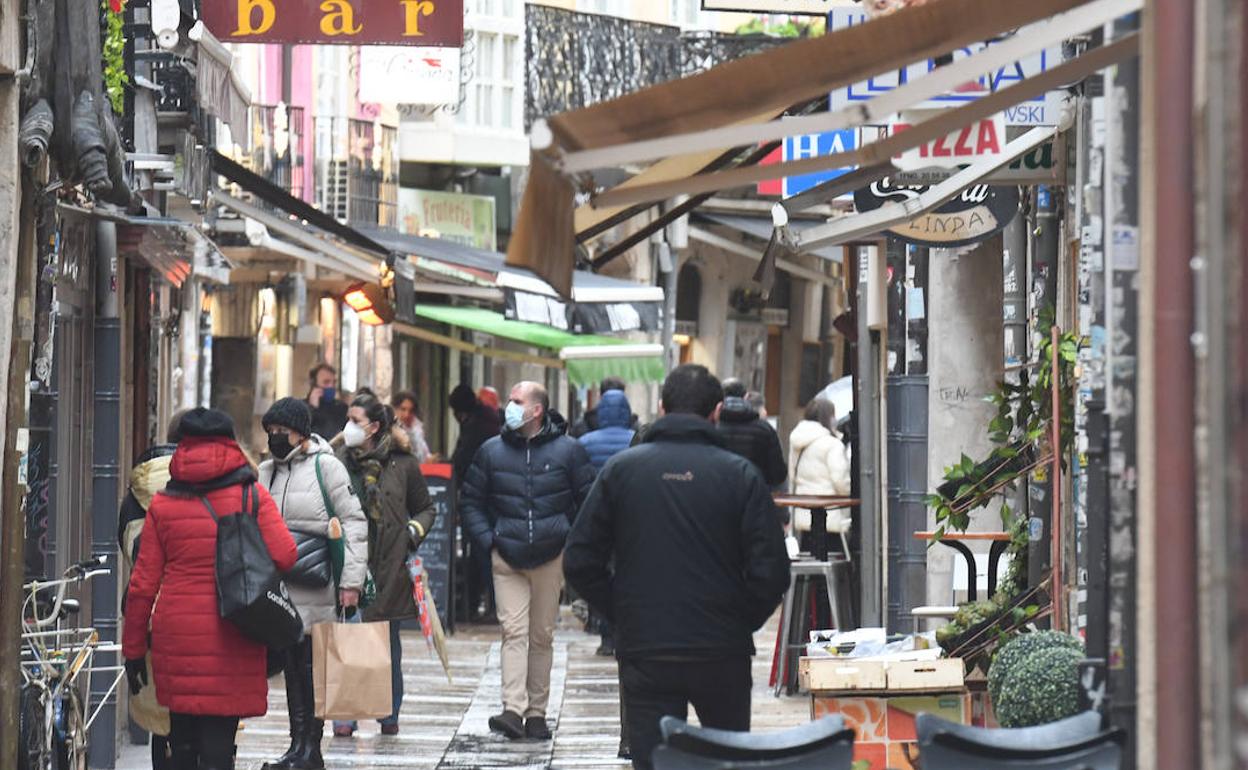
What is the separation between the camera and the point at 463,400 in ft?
74.2

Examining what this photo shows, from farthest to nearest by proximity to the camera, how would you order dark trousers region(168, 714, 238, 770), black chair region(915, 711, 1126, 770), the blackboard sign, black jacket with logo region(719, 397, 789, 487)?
1. the blackboard sign
2. black jacket with logo region(719, 397, 789, 487)
3. dark trousers region(168, 714, 238, 770)
4. black chair region(915, 711, 1126, 770)

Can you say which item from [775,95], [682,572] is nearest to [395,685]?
[682,572]

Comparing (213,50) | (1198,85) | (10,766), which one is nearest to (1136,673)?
(1198,85)

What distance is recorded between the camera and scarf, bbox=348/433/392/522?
50.5 ft

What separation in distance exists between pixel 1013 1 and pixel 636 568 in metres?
3.09

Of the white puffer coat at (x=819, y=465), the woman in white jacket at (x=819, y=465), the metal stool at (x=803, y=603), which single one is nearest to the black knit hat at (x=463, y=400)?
the woman in white jacket at (x=819, y=465)

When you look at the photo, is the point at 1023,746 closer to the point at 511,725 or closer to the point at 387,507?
the point at 511,725

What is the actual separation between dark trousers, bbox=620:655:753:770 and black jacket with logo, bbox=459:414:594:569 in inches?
226

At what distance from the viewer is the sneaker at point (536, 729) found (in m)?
14.9

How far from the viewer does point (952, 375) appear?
53.9ft

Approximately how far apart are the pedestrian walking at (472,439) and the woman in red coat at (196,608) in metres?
11.3

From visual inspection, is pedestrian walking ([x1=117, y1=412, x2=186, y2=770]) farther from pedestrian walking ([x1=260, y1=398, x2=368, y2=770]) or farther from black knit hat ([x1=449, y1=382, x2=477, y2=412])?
black knit hat ([x1=449, y1=382, x2=477, y2=412])

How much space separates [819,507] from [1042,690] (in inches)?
327

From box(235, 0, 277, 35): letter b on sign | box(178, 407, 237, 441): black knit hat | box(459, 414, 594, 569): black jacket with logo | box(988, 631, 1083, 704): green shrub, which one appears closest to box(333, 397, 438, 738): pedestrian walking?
box(459, 414, 594, 569): black jacket with logo
